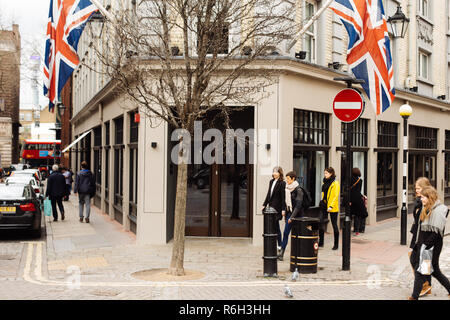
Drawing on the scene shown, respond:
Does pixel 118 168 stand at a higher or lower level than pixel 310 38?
lower

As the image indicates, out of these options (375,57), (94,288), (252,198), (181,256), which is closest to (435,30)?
(375,57)

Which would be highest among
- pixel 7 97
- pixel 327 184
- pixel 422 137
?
pixel 7 97

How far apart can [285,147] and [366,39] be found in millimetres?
3243

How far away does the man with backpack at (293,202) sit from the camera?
1125 centimetres

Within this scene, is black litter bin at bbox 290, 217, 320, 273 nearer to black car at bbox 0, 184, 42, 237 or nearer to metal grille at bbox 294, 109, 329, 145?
metal grille at bbox 294, 109, 329, 145

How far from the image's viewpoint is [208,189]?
A: 46.1 ft

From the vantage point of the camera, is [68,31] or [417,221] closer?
[417,221]

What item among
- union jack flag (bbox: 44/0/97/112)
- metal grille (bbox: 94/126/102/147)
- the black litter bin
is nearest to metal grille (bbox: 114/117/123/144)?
union jack flag (bbox: 44/0/97/112)

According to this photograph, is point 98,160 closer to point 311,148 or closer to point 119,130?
point 119,130

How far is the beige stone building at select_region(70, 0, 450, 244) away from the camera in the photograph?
42.9ft

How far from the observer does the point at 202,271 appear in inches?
389

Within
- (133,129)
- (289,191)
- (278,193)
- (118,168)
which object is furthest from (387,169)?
(118,168)

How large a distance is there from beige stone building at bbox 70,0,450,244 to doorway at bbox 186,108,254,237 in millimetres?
26

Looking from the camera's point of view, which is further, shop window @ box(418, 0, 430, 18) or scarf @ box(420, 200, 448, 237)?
shop window @ box(418, 0, 430, 18)
